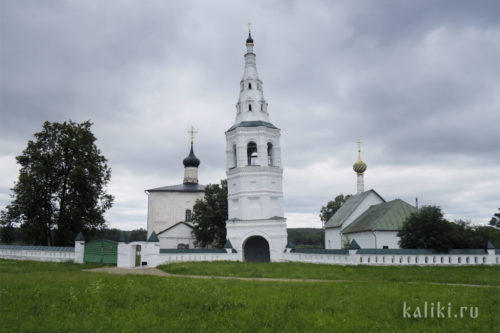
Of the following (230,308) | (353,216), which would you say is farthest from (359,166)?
(230,308)

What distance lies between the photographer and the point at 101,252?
890 inches

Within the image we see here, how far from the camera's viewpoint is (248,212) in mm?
27953

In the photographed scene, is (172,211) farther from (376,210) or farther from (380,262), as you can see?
(380,262)

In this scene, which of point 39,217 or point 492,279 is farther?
point 39,217

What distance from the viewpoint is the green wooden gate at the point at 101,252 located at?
22.3 m

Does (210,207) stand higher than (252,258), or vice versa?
(210,207)

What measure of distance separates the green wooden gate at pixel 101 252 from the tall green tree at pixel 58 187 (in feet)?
13.0

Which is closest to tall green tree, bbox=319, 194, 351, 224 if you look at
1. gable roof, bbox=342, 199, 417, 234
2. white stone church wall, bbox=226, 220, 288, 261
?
gable roof, bbox=342, 199, 417, 234

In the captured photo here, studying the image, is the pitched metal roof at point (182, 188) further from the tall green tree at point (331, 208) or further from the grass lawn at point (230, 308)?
the grass lawn at point (230, 308)

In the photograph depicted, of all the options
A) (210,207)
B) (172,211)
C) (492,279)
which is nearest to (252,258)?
(210,207)

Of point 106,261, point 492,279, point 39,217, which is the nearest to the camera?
point 492,279

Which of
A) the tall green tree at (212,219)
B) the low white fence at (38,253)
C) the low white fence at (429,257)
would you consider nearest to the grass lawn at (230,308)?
the low white fence at (429,257)

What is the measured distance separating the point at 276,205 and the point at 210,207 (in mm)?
9829

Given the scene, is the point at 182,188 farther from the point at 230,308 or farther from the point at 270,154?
the point at 230,308
